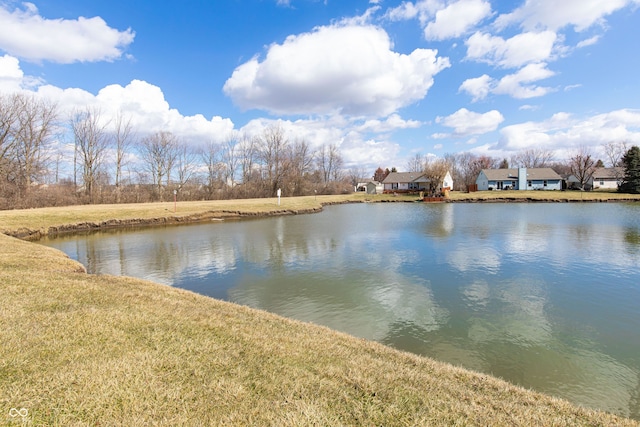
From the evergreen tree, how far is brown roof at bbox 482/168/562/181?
42.8 feet

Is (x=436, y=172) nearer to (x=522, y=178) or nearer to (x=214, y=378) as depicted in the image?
(x=522, y=178)

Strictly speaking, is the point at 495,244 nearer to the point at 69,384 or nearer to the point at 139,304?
the point at 139,304

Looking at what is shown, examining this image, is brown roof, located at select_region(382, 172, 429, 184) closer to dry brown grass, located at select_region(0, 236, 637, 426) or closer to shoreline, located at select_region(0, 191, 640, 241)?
shoreline, located at select_region(0, 191, 640, 241)

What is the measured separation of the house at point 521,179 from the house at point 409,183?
7.62m

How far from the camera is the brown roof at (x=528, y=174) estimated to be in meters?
64.6

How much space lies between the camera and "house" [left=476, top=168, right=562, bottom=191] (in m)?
64.3

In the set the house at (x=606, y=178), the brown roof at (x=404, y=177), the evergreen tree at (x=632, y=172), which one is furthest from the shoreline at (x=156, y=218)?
the brown roof at (x=404, y=177)

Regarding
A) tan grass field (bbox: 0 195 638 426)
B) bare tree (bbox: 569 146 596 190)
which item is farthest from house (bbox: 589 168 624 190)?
tan grass field (bbox: 0 195 638 426)

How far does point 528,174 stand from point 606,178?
45.9 ft

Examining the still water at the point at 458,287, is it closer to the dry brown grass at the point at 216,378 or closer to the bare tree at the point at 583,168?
the dry brown grass at the point at 216,378

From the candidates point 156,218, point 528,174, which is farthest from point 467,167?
point 156,218

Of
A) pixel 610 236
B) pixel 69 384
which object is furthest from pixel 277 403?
pixel 610 236

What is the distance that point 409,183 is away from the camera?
71062mm

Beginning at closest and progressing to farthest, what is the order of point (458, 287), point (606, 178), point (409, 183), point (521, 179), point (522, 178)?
point (458, 287), point (606, 178), point (522, 178), point (521, 179), point (409, 183)
